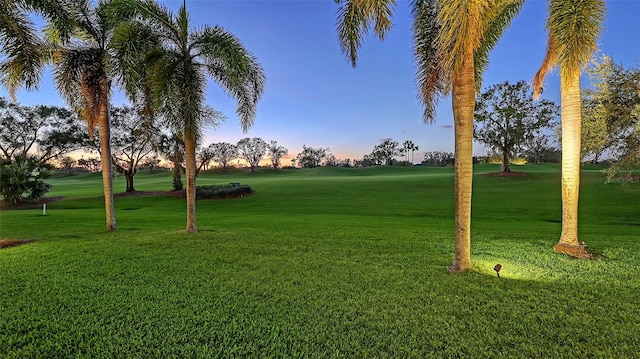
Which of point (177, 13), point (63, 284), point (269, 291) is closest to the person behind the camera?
point (269, 291)

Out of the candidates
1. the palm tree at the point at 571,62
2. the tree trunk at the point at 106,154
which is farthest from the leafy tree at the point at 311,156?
the palm tree at the point at 571,62

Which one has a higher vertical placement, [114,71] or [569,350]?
[114,71]

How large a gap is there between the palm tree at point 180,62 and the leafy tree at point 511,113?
34057 mm

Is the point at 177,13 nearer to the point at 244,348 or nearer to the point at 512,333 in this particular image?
the point at 244,348

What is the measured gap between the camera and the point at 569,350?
3.69m

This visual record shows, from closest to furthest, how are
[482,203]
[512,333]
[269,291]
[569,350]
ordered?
[569,350], [512,333], [269,291], [482,203]

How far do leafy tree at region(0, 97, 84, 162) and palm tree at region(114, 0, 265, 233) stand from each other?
99.9 ft

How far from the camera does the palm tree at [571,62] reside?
721 centimetres

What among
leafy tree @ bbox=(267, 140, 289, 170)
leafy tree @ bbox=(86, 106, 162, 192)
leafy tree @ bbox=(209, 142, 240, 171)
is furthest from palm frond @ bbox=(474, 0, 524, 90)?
leafy tree @ bbox=(267, 140, 289, 170)

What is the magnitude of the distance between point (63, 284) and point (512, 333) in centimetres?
767

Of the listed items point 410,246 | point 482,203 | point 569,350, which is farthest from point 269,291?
point 482,203

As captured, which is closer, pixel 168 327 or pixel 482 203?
pixel 168 327

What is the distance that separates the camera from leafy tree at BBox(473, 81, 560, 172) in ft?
126

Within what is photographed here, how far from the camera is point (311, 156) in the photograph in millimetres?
131125
